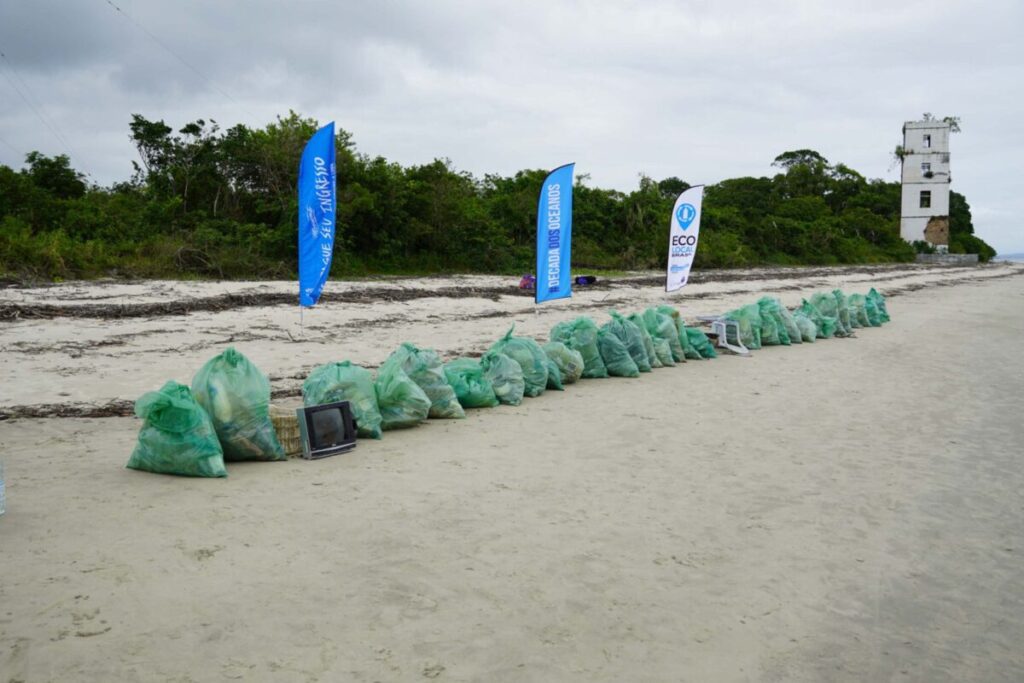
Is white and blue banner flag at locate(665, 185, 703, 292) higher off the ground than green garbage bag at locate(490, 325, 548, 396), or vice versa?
white and blue banner flag at locate(665, 185, 703, 292)

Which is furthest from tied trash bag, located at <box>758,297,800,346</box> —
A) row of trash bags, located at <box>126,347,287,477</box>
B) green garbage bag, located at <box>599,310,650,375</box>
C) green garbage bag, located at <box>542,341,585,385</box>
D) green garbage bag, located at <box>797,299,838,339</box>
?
row of trash bags, located at <box>126,347,287,477</box>

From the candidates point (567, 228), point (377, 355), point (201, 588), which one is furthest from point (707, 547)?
point (567, 228)

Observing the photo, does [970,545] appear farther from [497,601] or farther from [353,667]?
[353,667]

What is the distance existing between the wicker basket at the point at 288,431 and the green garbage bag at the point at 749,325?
23.0 feet

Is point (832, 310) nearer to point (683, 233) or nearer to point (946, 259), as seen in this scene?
point (683, 233)

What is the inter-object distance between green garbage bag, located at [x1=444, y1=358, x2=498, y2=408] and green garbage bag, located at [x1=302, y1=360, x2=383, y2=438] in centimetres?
101

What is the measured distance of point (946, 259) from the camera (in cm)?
5281

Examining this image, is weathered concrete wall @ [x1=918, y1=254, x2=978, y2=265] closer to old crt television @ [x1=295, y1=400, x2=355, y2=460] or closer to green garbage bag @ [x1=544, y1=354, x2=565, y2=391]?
green garbage bag @ [x1=544, y1=354, x2=565, y2=391]

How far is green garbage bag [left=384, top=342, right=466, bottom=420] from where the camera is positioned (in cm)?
566

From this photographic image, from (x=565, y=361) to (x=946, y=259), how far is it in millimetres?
54306

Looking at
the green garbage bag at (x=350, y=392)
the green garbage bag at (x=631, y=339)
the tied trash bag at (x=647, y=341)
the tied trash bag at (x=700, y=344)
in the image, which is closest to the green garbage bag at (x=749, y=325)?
the tied trash bag at (x=700, y=344)

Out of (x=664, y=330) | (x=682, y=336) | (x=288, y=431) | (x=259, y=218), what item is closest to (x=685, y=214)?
(x=682, y=336)

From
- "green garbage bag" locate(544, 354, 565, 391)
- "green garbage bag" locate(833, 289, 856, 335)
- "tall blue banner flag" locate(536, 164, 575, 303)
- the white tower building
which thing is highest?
the white tower building

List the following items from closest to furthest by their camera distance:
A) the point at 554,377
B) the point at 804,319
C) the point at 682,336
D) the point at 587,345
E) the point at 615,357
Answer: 1. the point at 554,377
2. the point at 587,345
3. the point at 615,357
4. the point at 682,336
5. the point at 804,319
